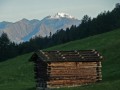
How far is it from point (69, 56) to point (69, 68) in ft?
4.27

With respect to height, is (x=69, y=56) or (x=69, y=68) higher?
(x=69, y=56)

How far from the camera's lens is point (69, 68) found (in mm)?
47844

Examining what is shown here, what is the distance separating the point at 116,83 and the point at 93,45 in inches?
1946

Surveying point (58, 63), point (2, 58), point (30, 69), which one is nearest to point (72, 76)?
point (58, 63)

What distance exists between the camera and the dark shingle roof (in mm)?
47344

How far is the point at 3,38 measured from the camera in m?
163

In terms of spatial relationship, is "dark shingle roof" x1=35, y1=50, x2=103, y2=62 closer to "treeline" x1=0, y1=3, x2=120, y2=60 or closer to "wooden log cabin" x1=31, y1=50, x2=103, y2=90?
"wooden log cabin" x1=31, y1=50, x2=103, y2=90

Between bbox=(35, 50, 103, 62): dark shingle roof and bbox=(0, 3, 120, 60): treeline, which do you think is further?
bbox=(0, 3, 120, 60): treeline

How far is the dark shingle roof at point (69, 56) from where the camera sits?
155ft

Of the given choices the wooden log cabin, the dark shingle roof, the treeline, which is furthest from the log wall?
the treeline

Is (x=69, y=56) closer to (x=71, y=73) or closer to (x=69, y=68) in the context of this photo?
(x=69, y=68)

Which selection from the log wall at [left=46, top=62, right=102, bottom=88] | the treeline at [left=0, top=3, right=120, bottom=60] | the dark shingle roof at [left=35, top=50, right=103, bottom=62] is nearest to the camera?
the dark shingle roof at [left=35, top=50, right=103, bottom=62]

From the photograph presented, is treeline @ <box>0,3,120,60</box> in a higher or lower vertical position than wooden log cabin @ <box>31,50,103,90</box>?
higher

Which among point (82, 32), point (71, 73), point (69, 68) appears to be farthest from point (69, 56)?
point (82, 32)
